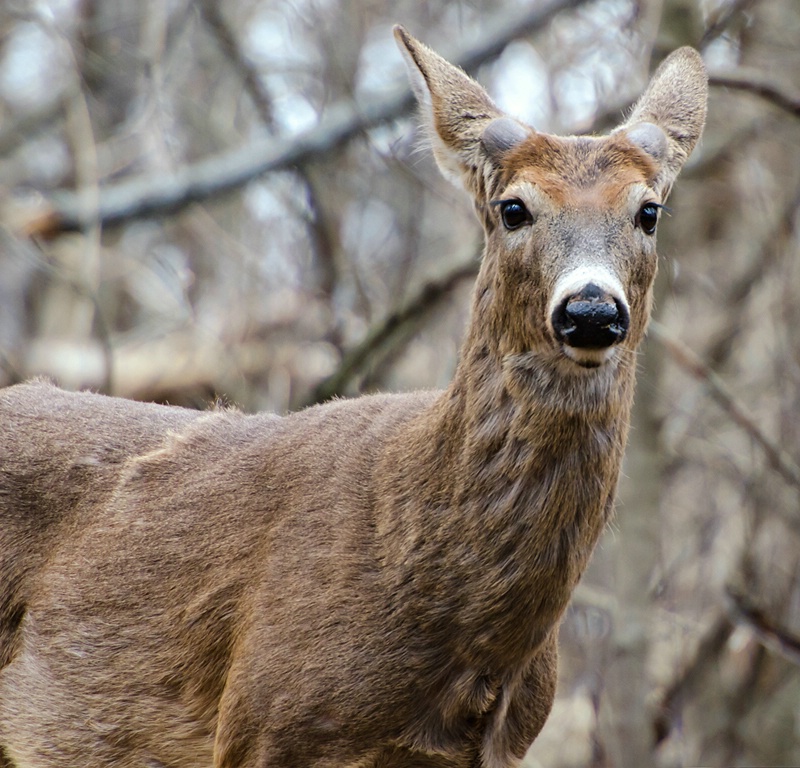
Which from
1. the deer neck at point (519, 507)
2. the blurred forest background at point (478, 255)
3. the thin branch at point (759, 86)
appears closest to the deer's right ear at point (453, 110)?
the deer neck at point (519, 507)

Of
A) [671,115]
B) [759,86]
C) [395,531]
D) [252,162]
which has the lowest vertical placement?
[395,531]

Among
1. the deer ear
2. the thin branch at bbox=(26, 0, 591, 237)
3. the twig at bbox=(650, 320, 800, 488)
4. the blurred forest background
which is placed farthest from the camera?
the thin branch at bbox=(26, 0, 591, 237)

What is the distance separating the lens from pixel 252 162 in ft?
35.8

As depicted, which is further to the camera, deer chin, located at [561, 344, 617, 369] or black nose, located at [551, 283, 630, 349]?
deer chin, located at [561, 344, 617, 369]

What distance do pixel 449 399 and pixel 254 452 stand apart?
97cm

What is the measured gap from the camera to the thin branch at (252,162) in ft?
34.3

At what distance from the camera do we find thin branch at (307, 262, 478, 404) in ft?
30.4

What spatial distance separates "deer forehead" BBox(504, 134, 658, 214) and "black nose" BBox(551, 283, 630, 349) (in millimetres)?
524

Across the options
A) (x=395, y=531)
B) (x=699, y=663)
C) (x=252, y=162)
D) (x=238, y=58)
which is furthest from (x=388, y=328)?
(x=395, y=531)

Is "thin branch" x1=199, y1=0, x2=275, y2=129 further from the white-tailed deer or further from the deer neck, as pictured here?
the deer neck

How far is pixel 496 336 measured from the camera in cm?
503

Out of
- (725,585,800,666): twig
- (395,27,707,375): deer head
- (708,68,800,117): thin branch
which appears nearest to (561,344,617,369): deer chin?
(395,27,707,375): deer head

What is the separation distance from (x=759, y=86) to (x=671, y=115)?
249 centimetres

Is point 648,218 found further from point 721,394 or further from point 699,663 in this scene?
point 699,663
